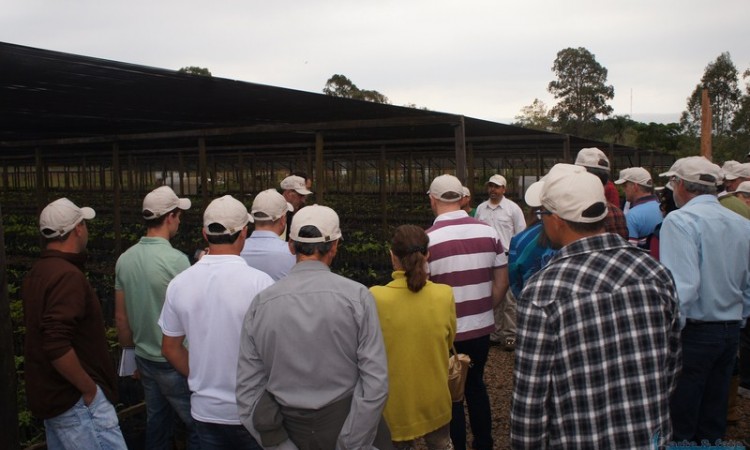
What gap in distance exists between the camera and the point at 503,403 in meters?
5.15

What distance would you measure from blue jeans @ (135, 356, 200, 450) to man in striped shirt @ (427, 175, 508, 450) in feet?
5.02

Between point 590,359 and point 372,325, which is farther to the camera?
point 372,325

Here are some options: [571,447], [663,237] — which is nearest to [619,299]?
[571,447]

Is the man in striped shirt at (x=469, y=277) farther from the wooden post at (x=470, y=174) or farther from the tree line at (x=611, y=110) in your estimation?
the tree line at (x=611, y=110)

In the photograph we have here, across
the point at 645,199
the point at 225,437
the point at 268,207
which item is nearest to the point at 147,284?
the point at 268,207

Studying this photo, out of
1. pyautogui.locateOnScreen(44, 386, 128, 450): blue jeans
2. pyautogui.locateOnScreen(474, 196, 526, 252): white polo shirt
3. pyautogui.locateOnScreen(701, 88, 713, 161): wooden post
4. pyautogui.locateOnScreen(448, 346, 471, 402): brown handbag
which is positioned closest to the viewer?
pyautogui.locateOnScreen(44, 386, 128, 450): blue jeans

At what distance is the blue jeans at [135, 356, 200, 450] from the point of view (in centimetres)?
322

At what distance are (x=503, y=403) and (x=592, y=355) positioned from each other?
3.34 metres

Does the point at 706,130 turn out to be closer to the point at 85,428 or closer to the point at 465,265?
the point at 465,265

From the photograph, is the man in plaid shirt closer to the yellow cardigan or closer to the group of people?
the group of people

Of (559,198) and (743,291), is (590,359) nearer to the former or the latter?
(559,198)

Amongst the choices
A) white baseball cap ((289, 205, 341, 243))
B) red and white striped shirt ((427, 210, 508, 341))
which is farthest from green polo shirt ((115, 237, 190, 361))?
red and white striped shirt ((427, 210, 508, 341))

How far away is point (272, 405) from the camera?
2395mm

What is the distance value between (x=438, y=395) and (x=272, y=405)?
3.30 ft
